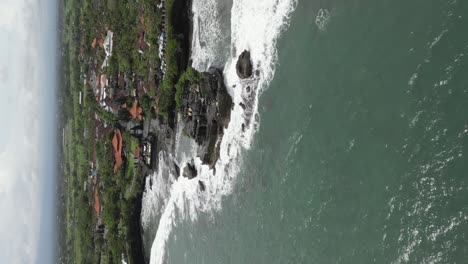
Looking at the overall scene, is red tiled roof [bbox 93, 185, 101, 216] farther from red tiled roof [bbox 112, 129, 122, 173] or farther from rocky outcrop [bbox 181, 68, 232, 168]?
rocky outcrop [bbox 181, 68, 232, 168]

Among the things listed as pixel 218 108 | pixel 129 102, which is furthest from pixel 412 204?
pixel 129 102

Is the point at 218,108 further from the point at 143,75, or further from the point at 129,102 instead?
the point at 129,102

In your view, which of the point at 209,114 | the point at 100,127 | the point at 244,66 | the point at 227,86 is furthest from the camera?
the point at 100,127

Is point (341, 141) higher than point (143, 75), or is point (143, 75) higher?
point (143, 75)

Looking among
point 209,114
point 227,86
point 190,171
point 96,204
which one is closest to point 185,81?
point 209,114

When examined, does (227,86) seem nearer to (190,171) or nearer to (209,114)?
(209,114)

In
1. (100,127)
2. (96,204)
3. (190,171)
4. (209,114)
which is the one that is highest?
(100,127)
